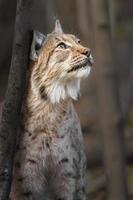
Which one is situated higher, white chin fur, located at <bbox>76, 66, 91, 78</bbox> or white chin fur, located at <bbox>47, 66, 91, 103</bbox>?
white chin fur, located at <bbox>76, 66, 91, 78</bbox>

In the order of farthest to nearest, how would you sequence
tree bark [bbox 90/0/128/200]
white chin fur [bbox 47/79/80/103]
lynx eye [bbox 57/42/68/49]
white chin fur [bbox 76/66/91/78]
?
tree bark [bbox 90/0/128/200] → lynx eye [bbox 57/42/68/49] → white chin fur [bbox 47/79/80/103] → white chin fur [bbox 76/66/91/78]

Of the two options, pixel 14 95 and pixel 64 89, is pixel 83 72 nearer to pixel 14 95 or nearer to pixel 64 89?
pixel 64 89

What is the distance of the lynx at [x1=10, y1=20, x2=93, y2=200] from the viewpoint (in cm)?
589

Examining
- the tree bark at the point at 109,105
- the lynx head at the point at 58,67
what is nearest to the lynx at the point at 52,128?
the lynx head at the point at 58,67

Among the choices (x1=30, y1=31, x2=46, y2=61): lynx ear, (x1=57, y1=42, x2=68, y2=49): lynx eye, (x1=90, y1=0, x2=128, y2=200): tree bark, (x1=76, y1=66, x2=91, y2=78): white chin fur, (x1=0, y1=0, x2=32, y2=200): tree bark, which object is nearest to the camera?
(x1=0, y1=0, x2=32, y2=200): tree bark

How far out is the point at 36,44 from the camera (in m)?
5.81

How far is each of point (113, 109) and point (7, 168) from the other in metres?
2.61

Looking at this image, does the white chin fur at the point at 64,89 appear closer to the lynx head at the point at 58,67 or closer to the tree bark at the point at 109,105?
the lynx head at the point at 58,67

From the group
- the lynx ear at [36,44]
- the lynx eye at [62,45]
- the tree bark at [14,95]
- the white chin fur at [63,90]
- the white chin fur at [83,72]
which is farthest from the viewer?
the lynx eye at [62,45]

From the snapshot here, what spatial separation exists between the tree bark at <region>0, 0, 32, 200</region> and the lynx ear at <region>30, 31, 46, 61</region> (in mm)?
76

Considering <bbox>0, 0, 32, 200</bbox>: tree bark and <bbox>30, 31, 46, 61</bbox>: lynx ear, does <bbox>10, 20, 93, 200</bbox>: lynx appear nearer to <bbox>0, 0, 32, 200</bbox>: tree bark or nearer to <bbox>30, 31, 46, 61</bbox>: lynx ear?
<bbox>30, 31, 46, 61</bbox>: lynx ear

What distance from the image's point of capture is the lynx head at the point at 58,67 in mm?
5809

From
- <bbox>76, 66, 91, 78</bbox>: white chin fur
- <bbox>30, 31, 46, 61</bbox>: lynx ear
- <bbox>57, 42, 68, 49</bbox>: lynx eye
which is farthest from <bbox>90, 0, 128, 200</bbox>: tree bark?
<bbox>76, 66, 91, 78</bbox>: white chin fur

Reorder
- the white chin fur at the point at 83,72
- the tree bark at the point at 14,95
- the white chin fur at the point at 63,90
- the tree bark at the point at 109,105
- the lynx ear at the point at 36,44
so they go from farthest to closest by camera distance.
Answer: the tree bark at the point at 109,105
the white chin fur at the point at 63,90
the white chin fur at the point at 83,72
the lynx ear at the point at 36,44
the tree bark at the point at 14,95
